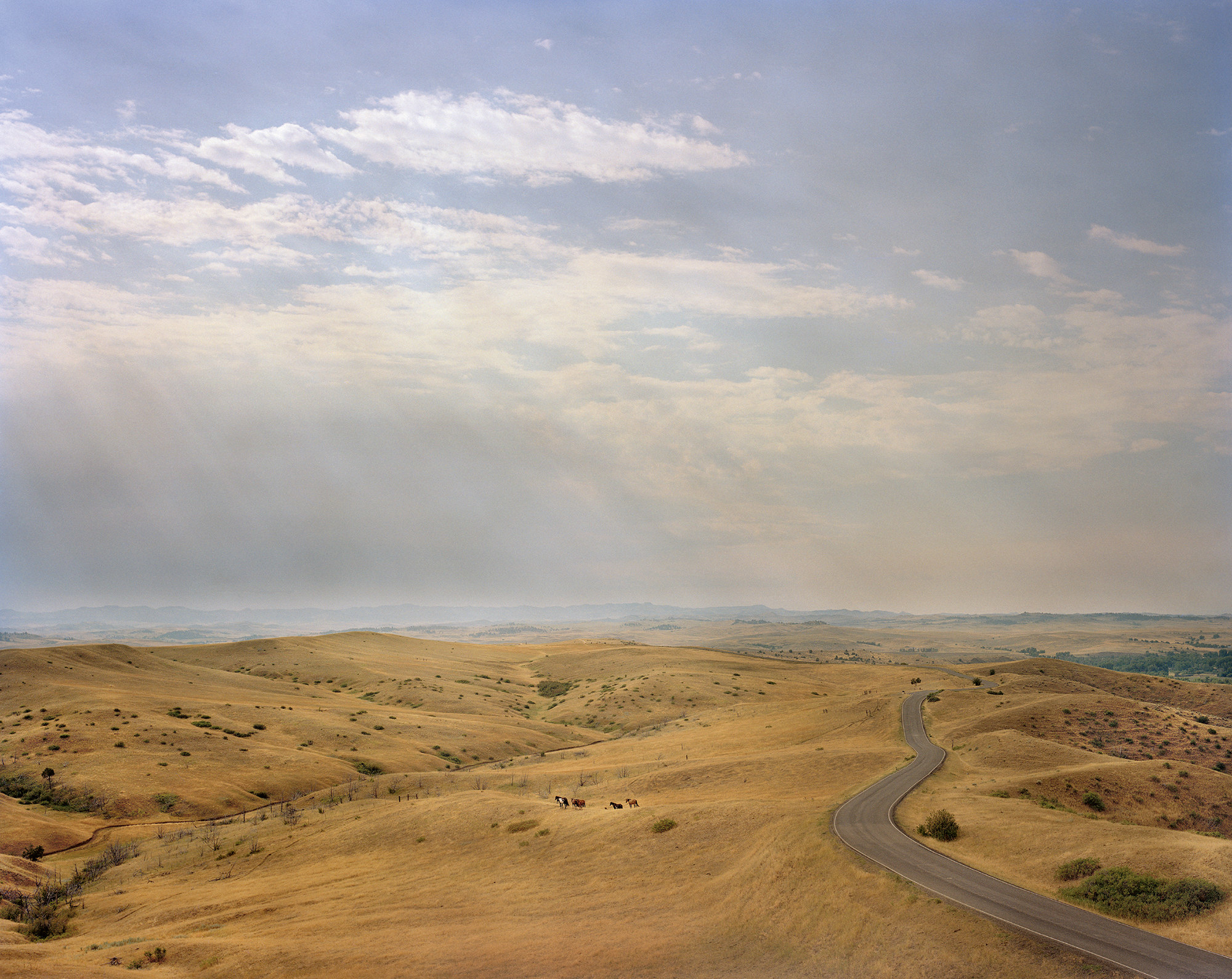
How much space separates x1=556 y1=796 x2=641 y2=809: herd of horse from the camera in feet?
132

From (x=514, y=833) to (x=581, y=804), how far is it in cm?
546

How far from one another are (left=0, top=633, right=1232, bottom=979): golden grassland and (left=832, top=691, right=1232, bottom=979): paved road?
913 mm

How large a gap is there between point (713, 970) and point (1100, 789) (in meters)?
33.3

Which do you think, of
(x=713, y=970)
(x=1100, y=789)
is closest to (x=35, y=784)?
(x=713, y=970)

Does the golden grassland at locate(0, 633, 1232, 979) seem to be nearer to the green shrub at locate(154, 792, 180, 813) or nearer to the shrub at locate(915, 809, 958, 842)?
the green shrub at locate(154, 792, 180, 813)

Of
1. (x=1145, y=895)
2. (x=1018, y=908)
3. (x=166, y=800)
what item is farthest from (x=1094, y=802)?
(x=166, y=800)

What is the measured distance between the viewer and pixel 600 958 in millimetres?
22734

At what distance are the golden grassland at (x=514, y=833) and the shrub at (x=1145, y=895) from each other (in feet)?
2.82

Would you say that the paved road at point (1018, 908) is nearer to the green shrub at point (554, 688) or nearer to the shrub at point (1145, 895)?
the shrub at point (1145, 895)

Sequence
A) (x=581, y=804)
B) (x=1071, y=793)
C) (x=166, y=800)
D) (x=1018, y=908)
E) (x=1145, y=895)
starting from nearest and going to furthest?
(x=1145, y=895) < (x=1018, y=908) < (x=1071, y=793) < (x=581, y=804) < (x=166, y=800)

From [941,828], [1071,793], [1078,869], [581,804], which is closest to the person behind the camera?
[1078,869]

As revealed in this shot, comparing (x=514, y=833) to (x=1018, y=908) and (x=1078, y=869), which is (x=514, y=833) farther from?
(x=1078, y=869)

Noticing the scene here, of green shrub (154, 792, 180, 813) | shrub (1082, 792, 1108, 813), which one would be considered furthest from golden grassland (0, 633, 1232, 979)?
shrub (1082, 792, 1108, 813)

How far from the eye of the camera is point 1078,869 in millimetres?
25234
